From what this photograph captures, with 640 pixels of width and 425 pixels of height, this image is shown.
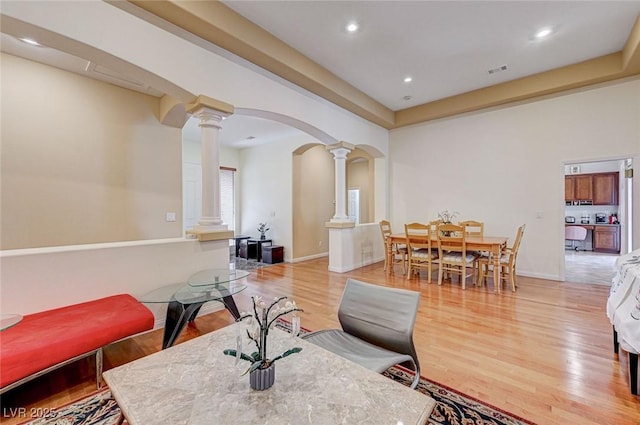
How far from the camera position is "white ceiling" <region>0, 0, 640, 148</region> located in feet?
9.91

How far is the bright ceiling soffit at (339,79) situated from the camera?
282 cm

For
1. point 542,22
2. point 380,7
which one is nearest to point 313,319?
point 380,7

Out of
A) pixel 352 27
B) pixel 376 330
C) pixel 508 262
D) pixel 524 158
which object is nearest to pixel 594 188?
pixel 524 158

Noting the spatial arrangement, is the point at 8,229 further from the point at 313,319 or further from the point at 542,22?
the point at 542,22

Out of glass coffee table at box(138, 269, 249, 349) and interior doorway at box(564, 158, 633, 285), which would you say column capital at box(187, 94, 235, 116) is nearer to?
glass coffee table at box(138, 269, 249, 349)

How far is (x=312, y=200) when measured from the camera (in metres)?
7.27

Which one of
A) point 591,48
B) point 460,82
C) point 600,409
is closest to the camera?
point 600,409

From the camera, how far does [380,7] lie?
3.01 meters

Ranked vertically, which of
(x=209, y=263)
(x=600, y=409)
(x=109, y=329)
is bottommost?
(x=600, y=409)

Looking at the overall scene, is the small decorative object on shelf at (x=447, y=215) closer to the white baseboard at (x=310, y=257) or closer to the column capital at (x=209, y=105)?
the white baseboard at (x=310, y=257)

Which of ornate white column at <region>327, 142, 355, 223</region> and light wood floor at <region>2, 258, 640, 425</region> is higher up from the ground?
ornate white column at <region>327, 142, 355, 223</region>

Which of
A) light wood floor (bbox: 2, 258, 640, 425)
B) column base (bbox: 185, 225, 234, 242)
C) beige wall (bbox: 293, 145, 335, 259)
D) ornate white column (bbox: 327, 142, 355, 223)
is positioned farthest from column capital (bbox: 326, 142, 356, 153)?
column base (bbox: 185, 225, 234, 242)

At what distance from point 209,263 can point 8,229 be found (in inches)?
89.5

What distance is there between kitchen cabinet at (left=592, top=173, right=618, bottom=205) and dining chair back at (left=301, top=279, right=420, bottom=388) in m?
9.38
